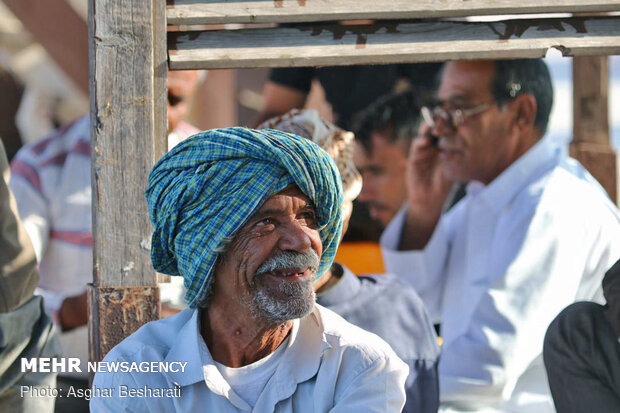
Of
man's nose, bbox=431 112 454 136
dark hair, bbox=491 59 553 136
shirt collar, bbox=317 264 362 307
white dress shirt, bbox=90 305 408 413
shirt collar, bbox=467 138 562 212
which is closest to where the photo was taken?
white dress shirt, bbox=90 305 408 413

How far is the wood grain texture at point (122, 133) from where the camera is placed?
2900mm

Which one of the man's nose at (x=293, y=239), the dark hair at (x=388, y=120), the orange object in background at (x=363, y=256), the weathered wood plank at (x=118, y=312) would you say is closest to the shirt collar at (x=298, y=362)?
the man's nose at (x=293, y=239)

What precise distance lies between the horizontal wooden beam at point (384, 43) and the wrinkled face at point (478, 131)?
1.82 meters

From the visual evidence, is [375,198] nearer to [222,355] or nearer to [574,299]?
[574,299]

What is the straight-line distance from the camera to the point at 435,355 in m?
3.46

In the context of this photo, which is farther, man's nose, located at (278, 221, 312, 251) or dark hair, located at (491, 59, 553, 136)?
dark hair, located at (491, 59, 553, 136)

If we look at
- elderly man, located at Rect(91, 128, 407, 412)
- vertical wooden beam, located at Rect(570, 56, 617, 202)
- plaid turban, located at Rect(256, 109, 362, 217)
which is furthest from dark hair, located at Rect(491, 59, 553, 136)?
elderly man, located at Rect(91, 128, 407, 412)

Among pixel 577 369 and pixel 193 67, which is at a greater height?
pixel 193 67

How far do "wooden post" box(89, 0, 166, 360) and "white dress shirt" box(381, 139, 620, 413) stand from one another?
173cm

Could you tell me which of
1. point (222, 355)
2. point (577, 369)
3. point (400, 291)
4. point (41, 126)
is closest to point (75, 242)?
point (41, 126)

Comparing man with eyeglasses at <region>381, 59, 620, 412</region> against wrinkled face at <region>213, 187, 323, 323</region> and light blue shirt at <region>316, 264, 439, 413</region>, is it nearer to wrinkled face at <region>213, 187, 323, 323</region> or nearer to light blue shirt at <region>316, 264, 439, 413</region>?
light blue shirt at <region>316, 264, 439, 413</region>

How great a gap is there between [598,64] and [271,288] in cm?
344

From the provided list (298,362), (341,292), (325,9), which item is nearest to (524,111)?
(341,292)

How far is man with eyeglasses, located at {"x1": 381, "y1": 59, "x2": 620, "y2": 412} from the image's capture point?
402 cm
